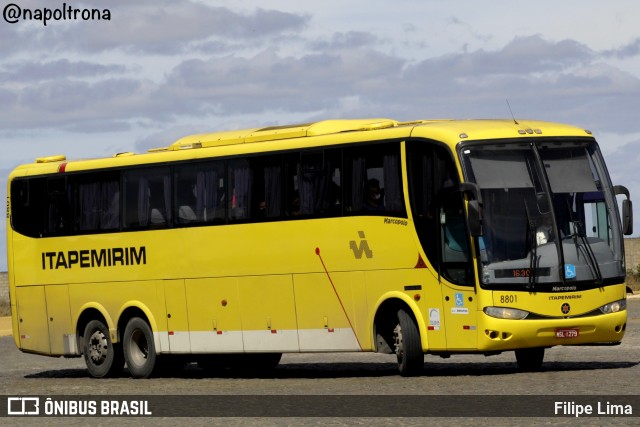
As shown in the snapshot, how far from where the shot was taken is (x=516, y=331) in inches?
800

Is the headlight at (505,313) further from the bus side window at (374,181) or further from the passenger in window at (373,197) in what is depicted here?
the passenger in window at (373,197)

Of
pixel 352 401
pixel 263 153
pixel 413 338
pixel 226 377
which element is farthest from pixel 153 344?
pixel 352 401

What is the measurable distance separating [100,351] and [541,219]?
8939 mm

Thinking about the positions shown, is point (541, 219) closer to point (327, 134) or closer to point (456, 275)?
point (456, 275)

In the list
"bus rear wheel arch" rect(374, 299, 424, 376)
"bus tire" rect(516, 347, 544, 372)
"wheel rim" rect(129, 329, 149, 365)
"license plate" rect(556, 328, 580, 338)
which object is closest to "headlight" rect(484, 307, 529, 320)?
"license plate" rect(556, 328, 580, 338)

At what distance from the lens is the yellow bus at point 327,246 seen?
2058 centimetres

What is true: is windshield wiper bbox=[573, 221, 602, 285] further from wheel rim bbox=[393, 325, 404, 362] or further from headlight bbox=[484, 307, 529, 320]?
wheel rim bbox=[393, 325, 404, 362]

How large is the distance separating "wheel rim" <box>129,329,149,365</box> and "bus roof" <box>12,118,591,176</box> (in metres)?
2.78

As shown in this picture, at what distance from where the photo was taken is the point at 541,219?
20.6 metres

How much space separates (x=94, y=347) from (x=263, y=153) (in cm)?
519

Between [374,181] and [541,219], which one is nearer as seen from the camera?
[541,219]

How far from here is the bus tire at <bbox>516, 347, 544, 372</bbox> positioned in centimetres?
2219

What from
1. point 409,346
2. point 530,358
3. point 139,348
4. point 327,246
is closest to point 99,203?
point 139,348

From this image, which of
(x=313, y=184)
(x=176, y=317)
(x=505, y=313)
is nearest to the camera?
(x=505, y=313)
